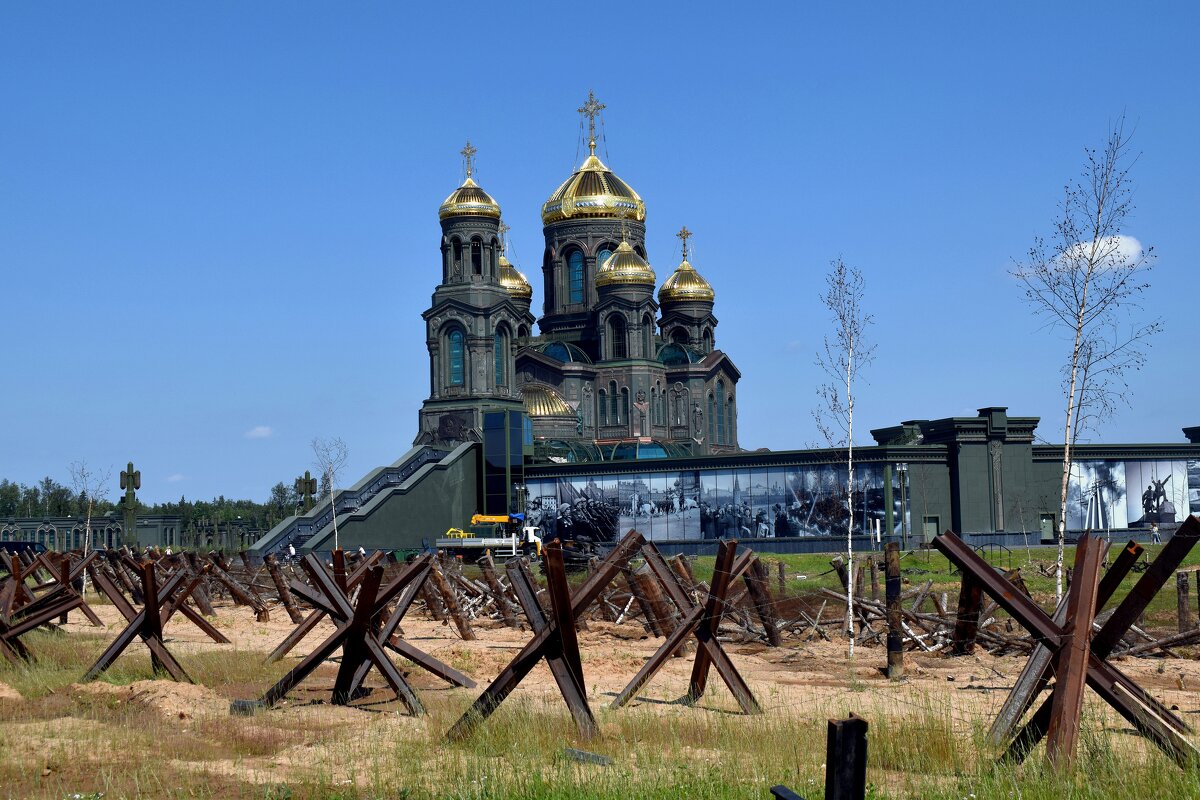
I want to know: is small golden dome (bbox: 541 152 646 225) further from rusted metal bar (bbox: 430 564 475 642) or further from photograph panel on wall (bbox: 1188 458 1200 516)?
rusted metal bar (bbox: 430 564 475 642)

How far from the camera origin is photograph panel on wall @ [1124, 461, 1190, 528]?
63.7 m

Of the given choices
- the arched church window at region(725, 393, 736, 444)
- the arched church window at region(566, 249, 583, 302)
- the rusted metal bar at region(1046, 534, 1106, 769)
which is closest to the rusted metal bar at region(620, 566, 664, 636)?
the rusted metal bar at region(1046, 534, 1106, 769)

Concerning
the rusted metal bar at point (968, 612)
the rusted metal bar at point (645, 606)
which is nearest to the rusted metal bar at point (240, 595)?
the rusted metal bar at point (645, 606)

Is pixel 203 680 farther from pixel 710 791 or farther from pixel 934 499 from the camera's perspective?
pixel 934 499

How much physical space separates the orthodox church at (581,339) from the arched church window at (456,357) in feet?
0.28

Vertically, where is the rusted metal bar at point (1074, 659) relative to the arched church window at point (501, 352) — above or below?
below

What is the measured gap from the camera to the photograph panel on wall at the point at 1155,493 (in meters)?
63.7

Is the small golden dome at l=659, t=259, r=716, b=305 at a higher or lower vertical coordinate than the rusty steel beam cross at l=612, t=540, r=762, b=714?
higher

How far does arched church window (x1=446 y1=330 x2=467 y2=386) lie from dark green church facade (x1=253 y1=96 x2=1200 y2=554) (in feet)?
0.48

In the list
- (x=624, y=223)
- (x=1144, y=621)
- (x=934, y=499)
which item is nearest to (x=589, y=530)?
(x=934, y=499)

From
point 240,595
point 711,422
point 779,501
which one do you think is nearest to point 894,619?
point 240,595

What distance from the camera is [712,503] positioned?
6875 centimetres

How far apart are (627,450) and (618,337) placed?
946cm

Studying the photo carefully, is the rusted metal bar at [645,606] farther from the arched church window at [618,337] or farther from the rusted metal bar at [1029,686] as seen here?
the arched church window at [618,337]
